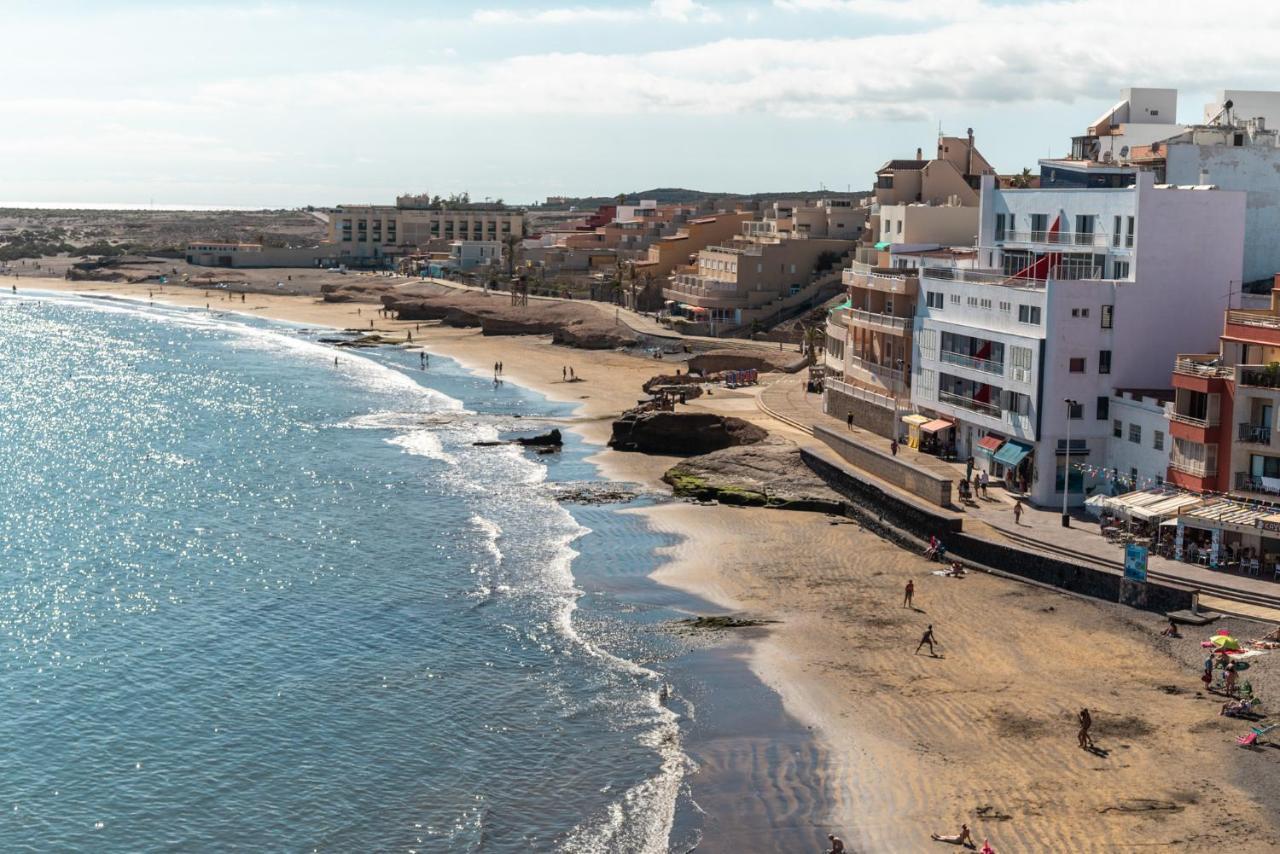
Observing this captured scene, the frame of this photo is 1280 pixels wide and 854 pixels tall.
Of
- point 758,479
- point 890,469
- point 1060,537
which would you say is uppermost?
point 890,469

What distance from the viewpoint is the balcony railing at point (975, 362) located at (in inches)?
2394

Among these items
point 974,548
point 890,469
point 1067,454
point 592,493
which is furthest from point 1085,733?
point 592,493

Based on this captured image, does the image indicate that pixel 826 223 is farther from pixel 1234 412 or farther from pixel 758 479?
pixel 1234 412

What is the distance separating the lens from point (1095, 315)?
2244 inches

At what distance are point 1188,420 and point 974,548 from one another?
28.2 ft

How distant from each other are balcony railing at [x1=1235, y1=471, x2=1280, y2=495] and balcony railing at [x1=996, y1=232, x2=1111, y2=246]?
1296cm

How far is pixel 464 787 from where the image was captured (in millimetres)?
36312

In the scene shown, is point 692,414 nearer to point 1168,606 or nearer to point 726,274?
point 1168,606

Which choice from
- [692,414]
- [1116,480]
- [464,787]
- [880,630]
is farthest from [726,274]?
[464,787]

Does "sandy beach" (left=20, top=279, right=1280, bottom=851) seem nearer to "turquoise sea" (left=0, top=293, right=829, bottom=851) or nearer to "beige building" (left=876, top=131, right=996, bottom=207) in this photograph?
"turquoise sea" (left=0, top=293, right=829, bottom=851)

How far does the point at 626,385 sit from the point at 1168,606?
61.6m

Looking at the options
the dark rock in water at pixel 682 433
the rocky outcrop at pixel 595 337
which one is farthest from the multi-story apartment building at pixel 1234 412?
the rocky outcrop at pixel 595 337

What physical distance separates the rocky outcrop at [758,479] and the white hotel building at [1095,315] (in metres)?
8.24

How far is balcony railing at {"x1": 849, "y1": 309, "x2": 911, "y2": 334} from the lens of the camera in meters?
70.6
